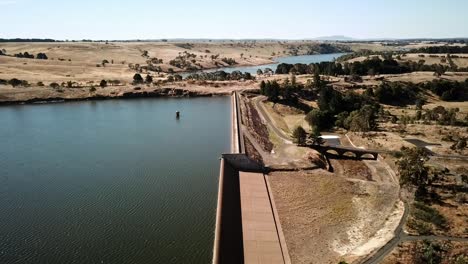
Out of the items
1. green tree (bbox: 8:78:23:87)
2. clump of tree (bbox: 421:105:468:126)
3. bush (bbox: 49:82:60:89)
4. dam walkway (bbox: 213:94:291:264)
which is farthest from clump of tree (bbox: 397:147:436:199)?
green tree (bbox: 8:78:23:87)

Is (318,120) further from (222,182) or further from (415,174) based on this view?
(222,182)

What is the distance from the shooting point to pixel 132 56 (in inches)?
7239

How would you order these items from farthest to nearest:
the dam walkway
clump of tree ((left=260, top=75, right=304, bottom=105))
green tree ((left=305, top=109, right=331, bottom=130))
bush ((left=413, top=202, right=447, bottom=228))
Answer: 1. clump of tree ((left=260, top=75, right=304, bottom=105))
2. green tree ((left=305, top=109, right=331, bottom=130))
3. bush ((left=413, top=202, right=447, bottom=228))
4. the dam walkway

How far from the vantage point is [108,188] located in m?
42.3

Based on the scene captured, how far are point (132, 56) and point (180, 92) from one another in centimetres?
9004

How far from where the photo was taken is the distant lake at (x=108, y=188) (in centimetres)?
3108

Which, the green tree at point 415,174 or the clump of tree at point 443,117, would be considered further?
the clump of tree at point 443,117

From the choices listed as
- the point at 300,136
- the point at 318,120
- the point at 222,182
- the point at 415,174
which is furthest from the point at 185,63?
the point at 415,174

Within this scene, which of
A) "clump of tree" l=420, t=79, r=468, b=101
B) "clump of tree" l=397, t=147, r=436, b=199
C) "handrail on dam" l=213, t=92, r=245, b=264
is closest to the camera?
"handrail on dam" l=213, t=92, r=245, b=264

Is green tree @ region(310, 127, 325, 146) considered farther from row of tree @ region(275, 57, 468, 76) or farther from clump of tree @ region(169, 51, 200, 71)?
clump of tree @ region(169, 51, 200, 71)

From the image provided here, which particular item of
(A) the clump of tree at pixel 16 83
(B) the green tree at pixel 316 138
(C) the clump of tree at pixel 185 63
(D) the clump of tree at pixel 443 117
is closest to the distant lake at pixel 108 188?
(B) the green tree at pixel 316 138

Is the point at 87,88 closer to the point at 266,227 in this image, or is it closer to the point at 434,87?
the point at 266,227

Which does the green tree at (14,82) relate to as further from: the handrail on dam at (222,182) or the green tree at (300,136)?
the green tree at (300,136)

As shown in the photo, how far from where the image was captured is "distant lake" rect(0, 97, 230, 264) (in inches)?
1224
